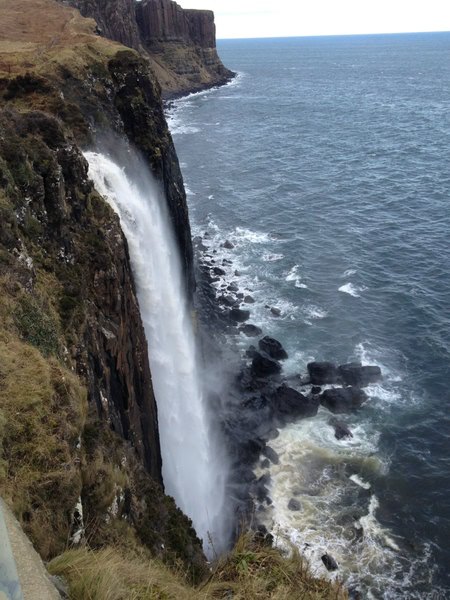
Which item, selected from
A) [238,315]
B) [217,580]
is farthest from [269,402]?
[217,580]

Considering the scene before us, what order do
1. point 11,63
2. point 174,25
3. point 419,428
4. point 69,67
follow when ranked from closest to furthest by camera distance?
point 11,63 → point 69,67 → point 419,428 → point 174,25

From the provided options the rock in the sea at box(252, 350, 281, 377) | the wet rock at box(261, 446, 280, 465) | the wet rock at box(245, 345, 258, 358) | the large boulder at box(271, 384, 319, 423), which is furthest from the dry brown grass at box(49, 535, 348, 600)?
the wet rock at box(245, 345, 258, 358)

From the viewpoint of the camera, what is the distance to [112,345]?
18.4 meters

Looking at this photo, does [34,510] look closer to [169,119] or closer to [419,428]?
[419,428]

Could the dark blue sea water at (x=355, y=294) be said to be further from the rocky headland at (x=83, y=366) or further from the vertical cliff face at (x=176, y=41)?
the vertical cliff face at (x=176, y=41)

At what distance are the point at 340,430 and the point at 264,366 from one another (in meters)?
7.50

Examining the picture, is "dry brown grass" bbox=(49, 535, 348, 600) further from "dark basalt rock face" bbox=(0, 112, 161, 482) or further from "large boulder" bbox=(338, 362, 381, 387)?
"large boulder" bbox=(338, 362, 381, 387)

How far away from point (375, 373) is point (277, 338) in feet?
27.3

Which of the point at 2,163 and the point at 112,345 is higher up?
the point at 2,163

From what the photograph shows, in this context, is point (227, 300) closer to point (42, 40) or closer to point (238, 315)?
point (238, 315)

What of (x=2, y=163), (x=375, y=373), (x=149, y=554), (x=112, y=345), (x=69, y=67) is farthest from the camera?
(x=375, y=373)

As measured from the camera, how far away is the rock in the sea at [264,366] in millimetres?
37344

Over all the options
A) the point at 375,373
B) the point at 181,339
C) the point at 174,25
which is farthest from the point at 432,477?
the point at 174,25

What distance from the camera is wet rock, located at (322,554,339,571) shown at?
78.5 feet
